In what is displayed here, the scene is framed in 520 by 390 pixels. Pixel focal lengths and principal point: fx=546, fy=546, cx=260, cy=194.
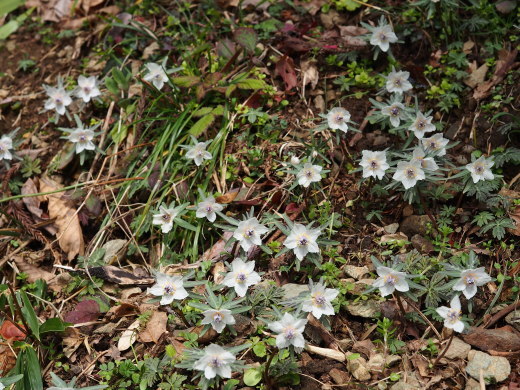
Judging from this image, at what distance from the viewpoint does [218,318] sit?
234cm

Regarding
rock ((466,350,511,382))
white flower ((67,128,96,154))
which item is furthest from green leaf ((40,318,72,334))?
rock ((466,350,511,382))

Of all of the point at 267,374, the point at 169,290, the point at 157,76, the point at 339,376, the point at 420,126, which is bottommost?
the point at 339,376

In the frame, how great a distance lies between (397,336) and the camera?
2.47 meters

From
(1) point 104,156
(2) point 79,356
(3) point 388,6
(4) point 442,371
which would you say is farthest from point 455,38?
(2) point 79,356

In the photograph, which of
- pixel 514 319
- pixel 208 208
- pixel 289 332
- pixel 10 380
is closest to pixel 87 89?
pixel 208 208

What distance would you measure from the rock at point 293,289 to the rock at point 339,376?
383 millimetres

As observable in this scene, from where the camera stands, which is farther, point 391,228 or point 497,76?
point 497,76

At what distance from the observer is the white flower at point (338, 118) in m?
2.82

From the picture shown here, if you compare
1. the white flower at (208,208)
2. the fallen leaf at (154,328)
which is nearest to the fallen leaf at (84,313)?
the fallen leaf at (154,328)

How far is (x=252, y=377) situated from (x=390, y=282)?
72 centimetres

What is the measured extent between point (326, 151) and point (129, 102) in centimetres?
132

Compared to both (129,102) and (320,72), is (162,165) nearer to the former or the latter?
(129,102)

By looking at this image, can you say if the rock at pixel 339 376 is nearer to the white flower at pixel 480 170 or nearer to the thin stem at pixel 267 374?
the thin stem at pixel 267 374

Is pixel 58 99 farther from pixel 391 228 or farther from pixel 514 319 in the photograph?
pixel 514 319
